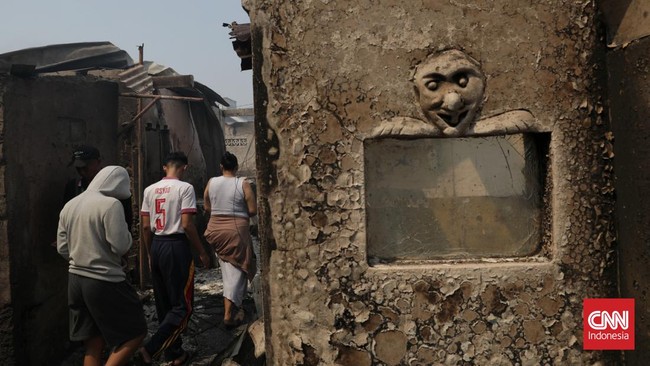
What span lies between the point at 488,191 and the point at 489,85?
1.55 feet

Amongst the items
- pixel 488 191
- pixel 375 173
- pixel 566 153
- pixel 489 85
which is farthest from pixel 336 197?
pixel 566 153

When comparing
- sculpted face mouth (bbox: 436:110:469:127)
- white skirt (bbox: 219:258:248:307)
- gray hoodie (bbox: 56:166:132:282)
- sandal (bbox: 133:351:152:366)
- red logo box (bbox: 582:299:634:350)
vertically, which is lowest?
sandal (bbox: 133:351:152:366)

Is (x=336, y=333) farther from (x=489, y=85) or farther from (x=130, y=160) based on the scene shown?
(x=130, y=160)

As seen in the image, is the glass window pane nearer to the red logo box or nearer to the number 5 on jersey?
the red logo box

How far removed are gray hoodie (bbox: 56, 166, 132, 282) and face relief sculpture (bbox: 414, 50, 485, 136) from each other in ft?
6.92

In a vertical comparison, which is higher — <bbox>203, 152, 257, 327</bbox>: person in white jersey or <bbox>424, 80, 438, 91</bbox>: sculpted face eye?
<bbox>424, 80, 438, 91</bbox>: sculpted face eye

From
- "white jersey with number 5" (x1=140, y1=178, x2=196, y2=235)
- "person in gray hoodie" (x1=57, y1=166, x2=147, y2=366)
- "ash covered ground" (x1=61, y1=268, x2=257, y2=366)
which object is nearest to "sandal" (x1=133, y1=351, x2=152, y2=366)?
"ash covered ground" (x1=61, y1=268, x2=257, y2=366)

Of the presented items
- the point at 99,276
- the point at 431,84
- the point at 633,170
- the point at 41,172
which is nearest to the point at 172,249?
the point at 99,276

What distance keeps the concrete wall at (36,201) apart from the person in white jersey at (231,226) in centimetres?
129

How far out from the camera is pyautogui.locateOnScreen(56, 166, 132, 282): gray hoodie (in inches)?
119

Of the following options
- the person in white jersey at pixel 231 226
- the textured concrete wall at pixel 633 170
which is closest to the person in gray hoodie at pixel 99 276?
the person in white jersey at pixel 231 226

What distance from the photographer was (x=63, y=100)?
424 centimetres

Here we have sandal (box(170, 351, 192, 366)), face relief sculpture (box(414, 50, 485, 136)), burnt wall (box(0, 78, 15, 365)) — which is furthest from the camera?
sandal (box(170, 351, 192, 366))

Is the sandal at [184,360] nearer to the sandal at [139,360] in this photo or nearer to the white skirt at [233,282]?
the sandal at [139,360]
